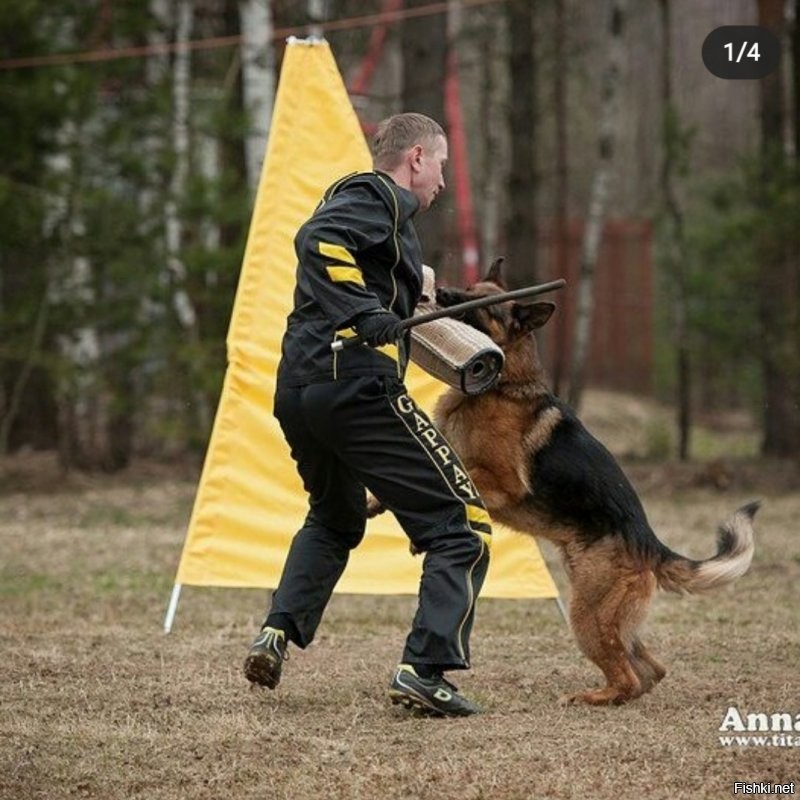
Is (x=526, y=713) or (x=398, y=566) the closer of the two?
(x=526, y=713)

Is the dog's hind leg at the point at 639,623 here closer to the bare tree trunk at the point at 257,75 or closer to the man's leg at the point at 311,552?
the man's leg at the point at 311,552

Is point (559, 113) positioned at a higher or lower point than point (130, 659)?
higher

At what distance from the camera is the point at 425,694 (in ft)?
17.6

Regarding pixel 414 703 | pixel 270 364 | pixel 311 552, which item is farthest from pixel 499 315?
pixel 270 364

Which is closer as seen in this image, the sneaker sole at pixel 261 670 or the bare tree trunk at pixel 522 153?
the sneaker sole at pixel 261 670

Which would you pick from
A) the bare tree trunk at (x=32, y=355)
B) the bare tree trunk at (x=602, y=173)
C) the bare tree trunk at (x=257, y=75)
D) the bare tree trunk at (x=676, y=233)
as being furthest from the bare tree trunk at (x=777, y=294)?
the bare tree trunk at (x=32, y=355)

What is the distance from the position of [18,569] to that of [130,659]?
11.1 feet

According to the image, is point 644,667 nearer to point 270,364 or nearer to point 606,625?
point 606,625

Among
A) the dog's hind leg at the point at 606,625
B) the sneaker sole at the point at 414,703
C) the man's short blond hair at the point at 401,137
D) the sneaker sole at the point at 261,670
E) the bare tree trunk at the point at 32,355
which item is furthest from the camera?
the bare tree trunk at the point at 32,355

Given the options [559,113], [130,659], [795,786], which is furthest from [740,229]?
[795,786]

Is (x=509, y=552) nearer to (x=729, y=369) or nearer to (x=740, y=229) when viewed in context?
(x=740, y=229)

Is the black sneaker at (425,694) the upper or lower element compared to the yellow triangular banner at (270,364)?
lower

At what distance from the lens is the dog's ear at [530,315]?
5.94 metres

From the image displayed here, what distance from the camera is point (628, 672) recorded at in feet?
19.0
